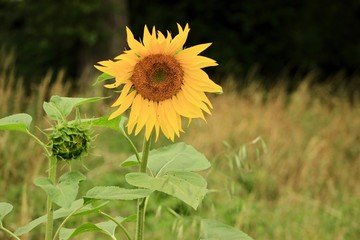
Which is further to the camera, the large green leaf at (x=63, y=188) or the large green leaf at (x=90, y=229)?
the large green leaf at (x=90, y=229)

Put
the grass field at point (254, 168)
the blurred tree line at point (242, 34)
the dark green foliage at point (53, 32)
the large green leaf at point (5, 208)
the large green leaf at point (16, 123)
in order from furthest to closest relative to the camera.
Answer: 1. the blurred tree line at point (242, 34)
2. the dark green foliage at point (53, 32)
3. the grass field at point (254, 168)
4. the large green leaf at point (5, 208)
5. the large green leaf at point (16, 123)

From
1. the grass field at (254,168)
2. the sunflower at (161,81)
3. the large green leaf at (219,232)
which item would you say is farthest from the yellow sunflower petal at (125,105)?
the grass field at (254,168)

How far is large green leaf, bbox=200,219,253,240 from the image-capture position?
1788mm

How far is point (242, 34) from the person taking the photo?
1452 cm

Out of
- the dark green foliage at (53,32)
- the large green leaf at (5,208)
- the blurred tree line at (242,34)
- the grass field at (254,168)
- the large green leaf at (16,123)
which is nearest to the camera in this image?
the large green leaf at (16,123)

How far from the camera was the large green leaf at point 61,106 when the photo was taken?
1.67 metres

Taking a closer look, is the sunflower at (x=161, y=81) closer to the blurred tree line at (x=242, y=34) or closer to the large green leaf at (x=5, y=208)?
the large green leaf at (x=5, y=208)

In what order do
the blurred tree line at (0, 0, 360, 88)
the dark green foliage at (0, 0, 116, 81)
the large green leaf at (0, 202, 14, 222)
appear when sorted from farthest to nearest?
the blurred tree line at (0, 0, 360, 88) < the dark green foliage at (0, 0, 116, 81) < the large green leaf at (0, 202, 14, 222)

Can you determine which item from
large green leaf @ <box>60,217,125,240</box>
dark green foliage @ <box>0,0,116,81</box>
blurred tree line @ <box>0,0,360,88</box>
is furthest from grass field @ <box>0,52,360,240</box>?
blurred tree line @ <box>0,0,360,88</box>

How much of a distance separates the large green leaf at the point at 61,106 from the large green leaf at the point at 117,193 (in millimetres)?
203

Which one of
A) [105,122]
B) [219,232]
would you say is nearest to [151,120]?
[105,122]

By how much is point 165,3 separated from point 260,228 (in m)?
9.98

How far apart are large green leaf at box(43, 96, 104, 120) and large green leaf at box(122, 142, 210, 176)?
195mm

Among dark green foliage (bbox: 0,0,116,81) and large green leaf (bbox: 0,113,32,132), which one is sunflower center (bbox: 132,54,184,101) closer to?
large green leaf (bbox: 0,113,32,132)
